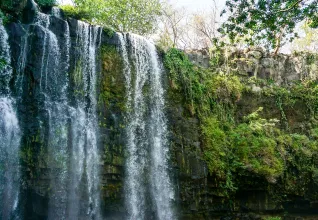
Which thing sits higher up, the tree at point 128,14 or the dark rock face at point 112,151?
the tree at point 128,14

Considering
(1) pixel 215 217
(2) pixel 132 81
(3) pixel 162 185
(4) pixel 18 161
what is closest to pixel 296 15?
(2) pixel 132 81

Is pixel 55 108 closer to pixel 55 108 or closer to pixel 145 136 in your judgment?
pixel 55 108

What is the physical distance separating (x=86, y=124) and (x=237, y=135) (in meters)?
6.26

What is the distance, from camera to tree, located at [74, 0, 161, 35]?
742 inches

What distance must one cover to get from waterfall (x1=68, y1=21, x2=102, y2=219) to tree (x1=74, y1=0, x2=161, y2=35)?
→ 21.2 ft

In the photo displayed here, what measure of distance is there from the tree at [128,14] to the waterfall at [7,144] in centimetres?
870

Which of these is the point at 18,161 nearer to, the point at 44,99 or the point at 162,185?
the point at 44,99

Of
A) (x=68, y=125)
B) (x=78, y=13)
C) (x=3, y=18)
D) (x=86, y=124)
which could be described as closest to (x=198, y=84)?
(x=86, y=124)

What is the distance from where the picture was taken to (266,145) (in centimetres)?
1332

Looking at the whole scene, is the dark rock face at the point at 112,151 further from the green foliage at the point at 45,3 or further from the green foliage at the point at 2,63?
the green foliage at the point at 45,3

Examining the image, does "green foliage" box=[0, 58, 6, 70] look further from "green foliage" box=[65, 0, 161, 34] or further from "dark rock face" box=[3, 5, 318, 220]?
"green foliage" box=[65, 0, 161, 34]

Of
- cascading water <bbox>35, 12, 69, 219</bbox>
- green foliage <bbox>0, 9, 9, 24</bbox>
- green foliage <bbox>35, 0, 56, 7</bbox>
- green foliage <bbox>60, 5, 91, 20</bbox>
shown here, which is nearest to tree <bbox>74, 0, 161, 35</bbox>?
green foliage <bbox>60, 5, 91, 20</bbox>

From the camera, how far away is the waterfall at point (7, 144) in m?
9.46

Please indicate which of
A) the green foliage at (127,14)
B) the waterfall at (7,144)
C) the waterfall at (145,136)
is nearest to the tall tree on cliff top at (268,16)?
the waterfall at (145,136)
